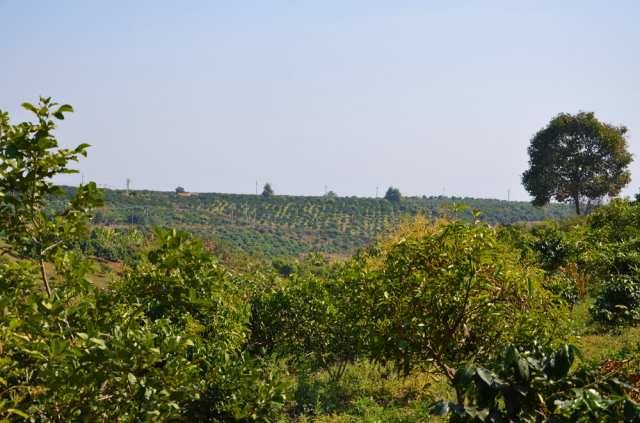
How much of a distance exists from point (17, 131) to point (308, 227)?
225 ft

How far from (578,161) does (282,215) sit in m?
52.4

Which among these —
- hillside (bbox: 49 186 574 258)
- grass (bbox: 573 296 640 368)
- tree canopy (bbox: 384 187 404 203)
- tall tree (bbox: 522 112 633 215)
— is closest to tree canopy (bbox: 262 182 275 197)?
hillside (bbox: 49 186 574 258)

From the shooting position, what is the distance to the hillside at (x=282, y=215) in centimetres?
5994

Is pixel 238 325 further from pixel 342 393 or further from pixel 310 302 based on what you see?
pixel 342 393

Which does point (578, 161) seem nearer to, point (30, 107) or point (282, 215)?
point (30, 107)

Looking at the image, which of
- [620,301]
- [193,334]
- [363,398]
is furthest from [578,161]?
[193,334]

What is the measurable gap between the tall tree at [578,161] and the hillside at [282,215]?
27005 millimetres

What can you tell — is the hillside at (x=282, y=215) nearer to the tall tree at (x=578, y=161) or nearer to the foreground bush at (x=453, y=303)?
the tall tree at (x=578, y=161)

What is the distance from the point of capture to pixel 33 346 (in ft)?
6.35

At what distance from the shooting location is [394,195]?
3310 inches

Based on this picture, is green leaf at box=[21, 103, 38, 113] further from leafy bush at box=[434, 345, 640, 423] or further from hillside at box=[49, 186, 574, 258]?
hillside at box=[49, 186, 574, 258]

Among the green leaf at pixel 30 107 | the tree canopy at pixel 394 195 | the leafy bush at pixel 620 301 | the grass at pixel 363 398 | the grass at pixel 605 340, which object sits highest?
the tree canopy at pixel 394 195

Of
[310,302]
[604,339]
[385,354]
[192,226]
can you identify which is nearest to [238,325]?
[385,354]

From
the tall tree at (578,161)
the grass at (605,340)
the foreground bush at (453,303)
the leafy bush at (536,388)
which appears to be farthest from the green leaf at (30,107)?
the tall tree at (578,161)
